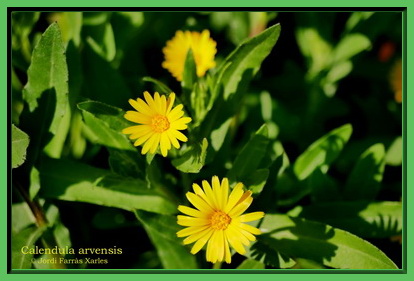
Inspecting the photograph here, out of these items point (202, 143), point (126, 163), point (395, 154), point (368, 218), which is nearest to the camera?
point (202, 143)

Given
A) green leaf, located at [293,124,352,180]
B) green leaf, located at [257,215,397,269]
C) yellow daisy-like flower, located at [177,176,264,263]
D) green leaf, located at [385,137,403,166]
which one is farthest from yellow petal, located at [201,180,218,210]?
green leaf, located at [385,137,403,166]

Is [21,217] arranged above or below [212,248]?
above

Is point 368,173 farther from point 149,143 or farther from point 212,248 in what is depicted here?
point 149,143

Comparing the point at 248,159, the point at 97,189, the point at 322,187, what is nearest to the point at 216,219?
the point at 248,159

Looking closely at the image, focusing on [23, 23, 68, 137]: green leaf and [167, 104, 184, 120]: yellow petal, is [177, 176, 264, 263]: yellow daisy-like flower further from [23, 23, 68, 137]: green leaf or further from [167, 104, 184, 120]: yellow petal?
[23, 23, 68, 137]: green leaf

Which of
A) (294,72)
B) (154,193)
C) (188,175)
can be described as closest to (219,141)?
(188,175)

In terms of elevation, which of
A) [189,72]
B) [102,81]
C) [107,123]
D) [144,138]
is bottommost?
[144,138]
